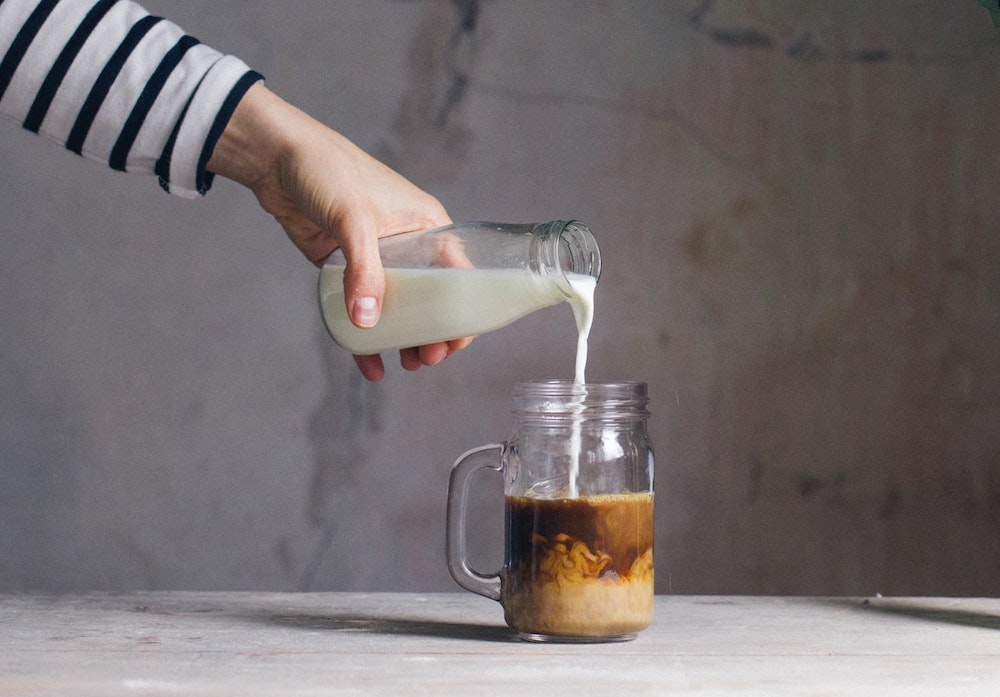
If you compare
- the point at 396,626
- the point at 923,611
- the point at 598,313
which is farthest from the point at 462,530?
the point at 598,313

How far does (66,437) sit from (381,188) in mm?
944

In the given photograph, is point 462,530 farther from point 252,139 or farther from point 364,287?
point 252,139

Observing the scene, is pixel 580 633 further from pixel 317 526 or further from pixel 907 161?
pixel 907 161

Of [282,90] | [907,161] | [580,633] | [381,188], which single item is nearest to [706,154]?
[907,161]

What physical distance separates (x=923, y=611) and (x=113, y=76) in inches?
34.9

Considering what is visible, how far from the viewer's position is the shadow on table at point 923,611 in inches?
38.0

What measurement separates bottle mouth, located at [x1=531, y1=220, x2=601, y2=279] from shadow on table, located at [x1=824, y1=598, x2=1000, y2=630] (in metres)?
0.42

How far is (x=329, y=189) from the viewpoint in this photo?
1014 millimetres

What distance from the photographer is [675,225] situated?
183 centimetres

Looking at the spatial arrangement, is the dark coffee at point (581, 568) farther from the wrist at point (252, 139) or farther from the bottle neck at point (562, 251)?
the wrist at point (252, 139)

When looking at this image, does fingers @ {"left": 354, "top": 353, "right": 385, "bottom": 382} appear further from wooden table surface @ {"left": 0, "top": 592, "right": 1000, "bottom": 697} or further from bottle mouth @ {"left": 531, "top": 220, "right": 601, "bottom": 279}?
bottle mouth @ {"left": 531, "top": 220, "right": 601, "bottom": 279}

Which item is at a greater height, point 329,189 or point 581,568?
point 329,189

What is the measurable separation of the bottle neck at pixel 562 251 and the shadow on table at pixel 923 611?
423 millimetres

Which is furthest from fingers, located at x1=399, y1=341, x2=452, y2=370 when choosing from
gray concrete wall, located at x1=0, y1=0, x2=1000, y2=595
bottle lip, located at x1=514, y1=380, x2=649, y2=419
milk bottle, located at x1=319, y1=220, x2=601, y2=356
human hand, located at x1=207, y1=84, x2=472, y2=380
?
gray concrete wall, located at x1=0, y1=0, x2=1000, y2=595
